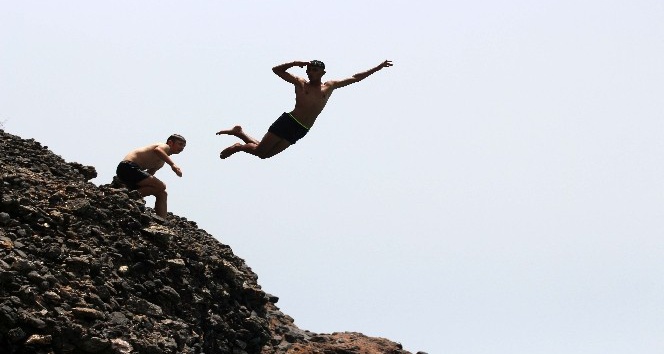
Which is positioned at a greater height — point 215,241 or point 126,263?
point 215,241

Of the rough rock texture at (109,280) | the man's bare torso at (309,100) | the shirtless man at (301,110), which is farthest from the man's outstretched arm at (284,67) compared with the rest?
the rough rock texture at (109,280)

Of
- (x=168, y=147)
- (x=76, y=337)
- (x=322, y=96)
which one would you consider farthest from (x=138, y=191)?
(x=76, y=337)

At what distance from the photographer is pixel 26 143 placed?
69.0 feet

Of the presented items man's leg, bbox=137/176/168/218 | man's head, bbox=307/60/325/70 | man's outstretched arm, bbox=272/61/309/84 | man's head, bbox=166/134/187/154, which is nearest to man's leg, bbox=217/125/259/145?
man's head, bbox=166/134/187/154

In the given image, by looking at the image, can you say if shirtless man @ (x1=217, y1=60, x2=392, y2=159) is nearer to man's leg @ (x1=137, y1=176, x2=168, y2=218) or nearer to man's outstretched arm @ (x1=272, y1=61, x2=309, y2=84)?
man's outstretched arm @ (x1=272, y1=61, x2=309, y2=84)

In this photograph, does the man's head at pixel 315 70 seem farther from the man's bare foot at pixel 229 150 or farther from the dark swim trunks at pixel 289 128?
the man's bare foot at pixel 229 150

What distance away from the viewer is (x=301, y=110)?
1919 centimetres

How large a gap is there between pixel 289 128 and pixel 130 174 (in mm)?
3363

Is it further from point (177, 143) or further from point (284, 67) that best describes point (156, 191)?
point (284, 67)

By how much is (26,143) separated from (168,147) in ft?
11.6

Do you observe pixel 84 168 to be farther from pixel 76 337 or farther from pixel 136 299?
pixel 76 337

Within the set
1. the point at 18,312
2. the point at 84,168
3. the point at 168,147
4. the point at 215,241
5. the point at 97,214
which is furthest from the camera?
the point at 215,241

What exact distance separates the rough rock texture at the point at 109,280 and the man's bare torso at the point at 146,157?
62 centimetres

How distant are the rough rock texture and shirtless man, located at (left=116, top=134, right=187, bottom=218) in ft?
0.95
